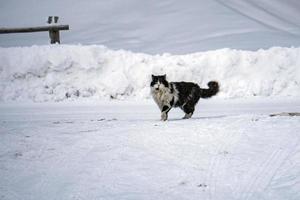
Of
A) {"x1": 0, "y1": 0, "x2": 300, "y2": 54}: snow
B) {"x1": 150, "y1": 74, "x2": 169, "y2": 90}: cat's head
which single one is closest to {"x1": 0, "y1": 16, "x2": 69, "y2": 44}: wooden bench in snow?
{"x1": 0, "y1": 0, "x2": 300, "y2": 54}: snow

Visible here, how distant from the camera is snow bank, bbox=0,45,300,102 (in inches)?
740

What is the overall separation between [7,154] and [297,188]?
4364 millimetres

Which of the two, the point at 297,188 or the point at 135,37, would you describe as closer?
the point at 297,188

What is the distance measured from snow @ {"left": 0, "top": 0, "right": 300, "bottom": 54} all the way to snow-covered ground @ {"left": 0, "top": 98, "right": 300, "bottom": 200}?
13.5 m

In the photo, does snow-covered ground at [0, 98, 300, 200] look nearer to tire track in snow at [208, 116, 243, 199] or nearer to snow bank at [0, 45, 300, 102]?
tire track in snow at [208, 116, 243, 199]

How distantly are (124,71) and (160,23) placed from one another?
413 inches

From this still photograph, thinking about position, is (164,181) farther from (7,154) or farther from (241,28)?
(241,28)

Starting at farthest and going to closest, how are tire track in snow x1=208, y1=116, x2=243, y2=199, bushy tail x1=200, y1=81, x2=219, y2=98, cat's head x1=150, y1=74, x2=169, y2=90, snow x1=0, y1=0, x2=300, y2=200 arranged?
bushy tail x1=200, y1=81, x2=219, y2=98 < cat's head x1=150, y1=74, x2=169, y2=90 < snow x1=0, y1=0, x2=300, y2=200 < tire track in snow x1=208, y1=116, x2=243, y2=199

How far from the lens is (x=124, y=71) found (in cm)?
1964

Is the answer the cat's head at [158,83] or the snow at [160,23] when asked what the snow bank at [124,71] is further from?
the cat's head at [158,83]

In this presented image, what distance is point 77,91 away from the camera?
1884 centimetres

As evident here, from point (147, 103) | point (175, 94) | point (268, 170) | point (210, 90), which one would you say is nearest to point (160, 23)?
point (147, 103)

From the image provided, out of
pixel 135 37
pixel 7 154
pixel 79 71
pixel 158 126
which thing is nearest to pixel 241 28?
pixel 135 37

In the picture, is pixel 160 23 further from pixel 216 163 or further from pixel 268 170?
pixel 268 170
